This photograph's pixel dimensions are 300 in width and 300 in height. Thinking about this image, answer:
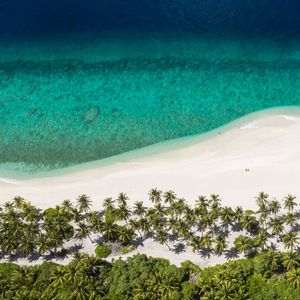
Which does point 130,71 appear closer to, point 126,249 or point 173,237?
point 173,237

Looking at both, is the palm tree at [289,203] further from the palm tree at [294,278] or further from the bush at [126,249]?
the bush at [126,249]

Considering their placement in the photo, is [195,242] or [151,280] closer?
[151,280]

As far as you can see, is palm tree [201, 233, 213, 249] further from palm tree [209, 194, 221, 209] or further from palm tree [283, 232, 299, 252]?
palm tree [283, 232, 299, 252]

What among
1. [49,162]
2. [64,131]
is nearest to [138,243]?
[49,162]

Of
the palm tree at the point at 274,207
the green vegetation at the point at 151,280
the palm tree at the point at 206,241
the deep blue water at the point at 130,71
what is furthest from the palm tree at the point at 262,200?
the deep blue water at the point at 130,71

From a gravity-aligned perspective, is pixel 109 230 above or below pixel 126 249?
above

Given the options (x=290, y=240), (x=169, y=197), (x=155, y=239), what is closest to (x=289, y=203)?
(x=290, y=240)

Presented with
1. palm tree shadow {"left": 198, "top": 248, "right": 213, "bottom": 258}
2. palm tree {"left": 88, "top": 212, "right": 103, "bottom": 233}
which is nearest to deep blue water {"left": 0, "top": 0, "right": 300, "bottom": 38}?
palm tree {"left": 88, "top": 212, "right": 103, "bottom": 233}

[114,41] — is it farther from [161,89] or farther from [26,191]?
[26,191]
